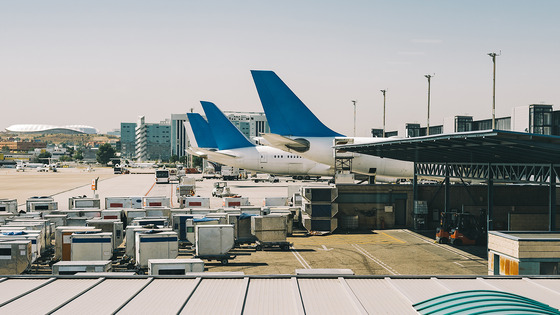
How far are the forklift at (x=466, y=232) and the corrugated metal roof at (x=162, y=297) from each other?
24.3m

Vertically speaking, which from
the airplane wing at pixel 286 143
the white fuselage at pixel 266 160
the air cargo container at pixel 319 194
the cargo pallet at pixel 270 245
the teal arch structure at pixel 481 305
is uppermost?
the airplane wing at pixel 286 143

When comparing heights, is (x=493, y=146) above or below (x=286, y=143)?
below

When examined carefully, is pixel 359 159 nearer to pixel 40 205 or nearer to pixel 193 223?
pixel 193 223

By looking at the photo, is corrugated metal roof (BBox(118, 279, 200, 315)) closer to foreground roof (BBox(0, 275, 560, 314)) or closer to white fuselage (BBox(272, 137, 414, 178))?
foreground roof (BBox(0, 275, 560, 314))

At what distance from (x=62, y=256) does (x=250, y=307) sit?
15621 millimetres

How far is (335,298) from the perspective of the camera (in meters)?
13.9

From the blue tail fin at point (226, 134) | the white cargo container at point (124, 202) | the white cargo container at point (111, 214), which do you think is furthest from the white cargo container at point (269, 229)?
Answer: the blue tail fin at point (226, 134)

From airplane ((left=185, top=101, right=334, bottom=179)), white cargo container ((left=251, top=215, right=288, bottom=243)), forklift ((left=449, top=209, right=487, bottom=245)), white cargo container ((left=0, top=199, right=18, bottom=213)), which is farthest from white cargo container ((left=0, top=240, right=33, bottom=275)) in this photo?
airplane ((left=185, top=101, right=334, bottom=179))

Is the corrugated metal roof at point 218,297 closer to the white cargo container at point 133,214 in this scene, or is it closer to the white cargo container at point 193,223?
the white cargo container at point 193,223

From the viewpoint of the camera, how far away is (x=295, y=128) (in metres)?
59.2

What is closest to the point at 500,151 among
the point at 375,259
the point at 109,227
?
the point at 375,259

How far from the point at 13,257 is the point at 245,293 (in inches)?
517

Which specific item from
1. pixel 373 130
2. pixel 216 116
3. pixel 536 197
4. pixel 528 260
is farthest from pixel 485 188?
pixel 373 130

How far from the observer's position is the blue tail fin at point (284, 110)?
5712 centimetres
